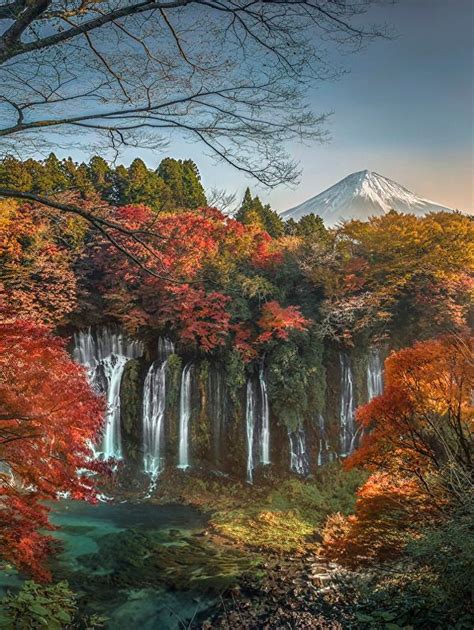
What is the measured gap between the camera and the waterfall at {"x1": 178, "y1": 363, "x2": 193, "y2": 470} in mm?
14789

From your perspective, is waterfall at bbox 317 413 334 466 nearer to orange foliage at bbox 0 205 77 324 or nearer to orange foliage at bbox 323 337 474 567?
orange foliage at bbox 323 337 474 567

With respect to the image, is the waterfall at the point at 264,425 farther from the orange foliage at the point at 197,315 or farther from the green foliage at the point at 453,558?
the green foliage at the point at 453,558

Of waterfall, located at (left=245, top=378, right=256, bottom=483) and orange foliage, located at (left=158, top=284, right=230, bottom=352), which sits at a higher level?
orange foliage, located at (left=158, top=284, right=230, bottom=352)

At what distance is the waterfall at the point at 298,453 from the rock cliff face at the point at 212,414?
0.11 feet

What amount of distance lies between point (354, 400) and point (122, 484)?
26.9 feet

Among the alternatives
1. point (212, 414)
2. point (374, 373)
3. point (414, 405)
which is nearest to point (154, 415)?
point (212, 414)

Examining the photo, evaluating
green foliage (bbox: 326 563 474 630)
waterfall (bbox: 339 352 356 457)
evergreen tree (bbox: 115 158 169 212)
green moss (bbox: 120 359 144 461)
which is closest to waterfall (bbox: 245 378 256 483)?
waterfall (bbox: 339 352 356 457)

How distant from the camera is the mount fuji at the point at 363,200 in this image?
135 ft

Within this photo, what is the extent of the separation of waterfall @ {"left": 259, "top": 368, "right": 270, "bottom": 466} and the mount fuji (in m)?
28.0

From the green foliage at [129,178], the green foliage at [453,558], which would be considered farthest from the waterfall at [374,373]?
the green foliage at [453,558]

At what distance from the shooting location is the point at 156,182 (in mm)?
22016

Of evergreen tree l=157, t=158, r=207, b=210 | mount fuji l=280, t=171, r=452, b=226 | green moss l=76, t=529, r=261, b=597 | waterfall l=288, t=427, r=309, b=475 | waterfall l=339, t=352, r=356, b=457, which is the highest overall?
mount fuji l=280, t=171, r=452, b=226

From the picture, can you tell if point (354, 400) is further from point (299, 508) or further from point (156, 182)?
point (156, 182)

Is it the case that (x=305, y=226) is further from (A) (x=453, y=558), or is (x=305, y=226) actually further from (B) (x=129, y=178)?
(A) (x=453, y=558)
